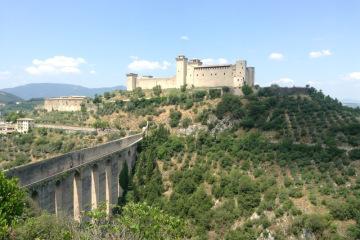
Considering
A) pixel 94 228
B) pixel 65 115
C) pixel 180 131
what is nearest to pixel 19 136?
pixel 65 115

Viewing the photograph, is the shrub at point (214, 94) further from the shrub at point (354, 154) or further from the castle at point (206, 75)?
the shrub at point (354, 154)

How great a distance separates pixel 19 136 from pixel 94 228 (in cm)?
3666

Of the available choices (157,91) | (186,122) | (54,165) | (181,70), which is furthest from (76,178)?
(181,70)

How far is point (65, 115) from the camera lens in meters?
57.9

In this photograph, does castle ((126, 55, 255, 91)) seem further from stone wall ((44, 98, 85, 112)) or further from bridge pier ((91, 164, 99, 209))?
bridge pier ((91, 164, 99, 209))

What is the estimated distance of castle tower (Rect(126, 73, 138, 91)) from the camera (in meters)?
64.2

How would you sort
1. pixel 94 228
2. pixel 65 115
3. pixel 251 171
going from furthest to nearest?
pixel 65 115
pixel 251 171
pixel 94 228

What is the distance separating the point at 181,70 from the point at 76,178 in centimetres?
3909

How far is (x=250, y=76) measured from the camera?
57062 millimetres

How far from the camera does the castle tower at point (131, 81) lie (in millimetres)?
64188

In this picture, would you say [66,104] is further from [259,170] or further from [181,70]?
[259,170]

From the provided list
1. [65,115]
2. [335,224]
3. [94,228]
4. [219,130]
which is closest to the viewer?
[94,228]

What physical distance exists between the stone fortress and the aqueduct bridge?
31.1 metres

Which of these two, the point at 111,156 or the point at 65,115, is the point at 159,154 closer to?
the point at 111,156
